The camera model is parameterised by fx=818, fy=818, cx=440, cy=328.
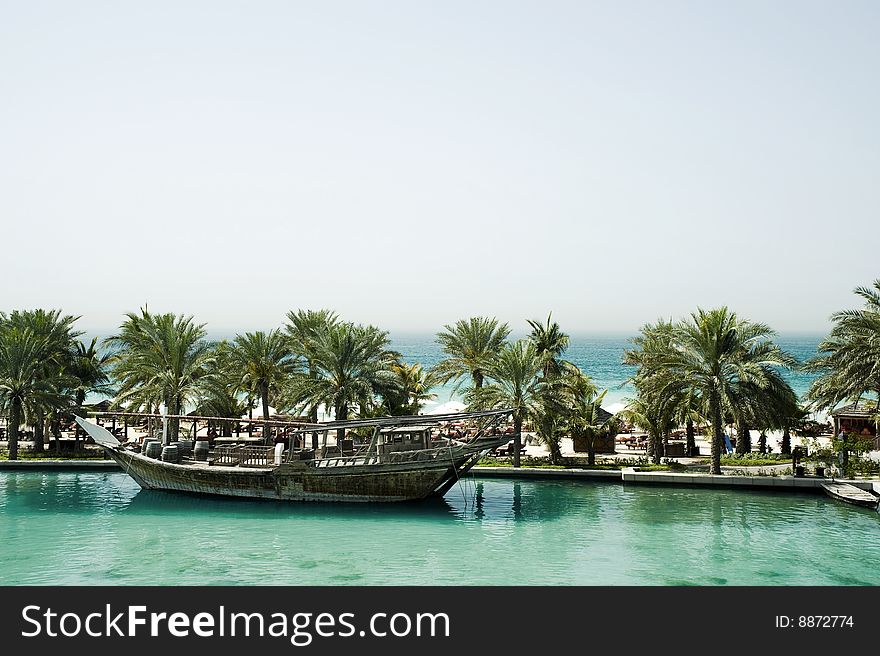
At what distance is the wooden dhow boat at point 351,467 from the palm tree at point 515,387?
14.2 feet

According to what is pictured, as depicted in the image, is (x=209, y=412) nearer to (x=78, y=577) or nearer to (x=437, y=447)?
(x=437, y=447)

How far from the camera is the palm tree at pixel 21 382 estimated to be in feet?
134

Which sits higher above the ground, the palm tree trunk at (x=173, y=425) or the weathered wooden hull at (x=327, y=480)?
the palm tree trunk at (x=173, y=425)

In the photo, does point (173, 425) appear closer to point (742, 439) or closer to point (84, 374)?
point (84, 374)

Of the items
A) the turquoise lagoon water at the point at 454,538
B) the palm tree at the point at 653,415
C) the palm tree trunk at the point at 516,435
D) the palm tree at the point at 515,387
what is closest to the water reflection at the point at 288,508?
the turquoise lagoon water at the point at 454,538

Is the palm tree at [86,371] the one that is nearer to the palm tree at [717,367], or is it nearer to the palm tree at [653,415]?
Answer: the palm tree at [653,415]

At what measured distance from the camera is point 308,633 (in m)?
14.7

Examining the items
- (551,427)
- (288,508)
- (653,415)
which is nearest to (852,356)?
(653,415)

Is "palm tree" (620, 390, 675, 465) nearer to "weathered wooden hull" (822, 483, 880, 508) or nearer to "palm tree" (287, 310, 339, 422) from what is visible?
"weathered wooden hull" (822, 483, 880, 508)

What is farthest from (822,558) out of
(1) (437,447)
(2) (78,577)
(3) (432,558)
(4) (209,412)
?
(4) (209,412)

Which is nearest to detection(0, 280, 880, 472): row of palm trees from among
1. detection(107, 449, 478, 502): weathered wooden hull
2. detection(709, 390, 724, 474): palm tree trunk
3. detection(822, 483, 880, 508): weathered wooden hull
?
detection(709, 390, 724, 474): palm tree trunk

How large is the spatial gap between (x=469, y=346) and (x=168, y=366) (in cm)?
1835

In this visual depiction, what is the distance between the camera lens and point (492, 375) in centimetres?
4134

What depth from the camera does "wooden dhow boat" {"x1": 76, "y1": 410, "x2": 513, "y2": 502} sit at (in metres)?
33.5
